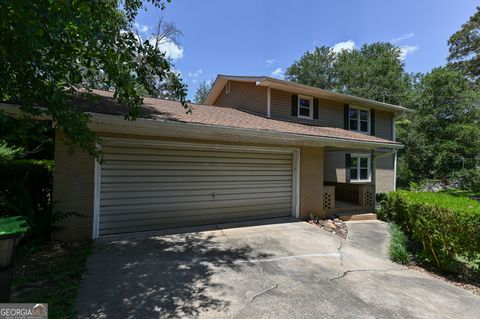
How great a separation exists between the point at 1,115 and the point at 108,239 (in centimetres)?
313

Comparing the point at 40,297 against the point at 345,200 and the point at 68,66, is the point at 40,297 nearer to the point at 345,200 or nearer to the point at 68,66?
the point at 68,66

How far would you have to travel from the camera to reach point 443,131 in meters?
17.4

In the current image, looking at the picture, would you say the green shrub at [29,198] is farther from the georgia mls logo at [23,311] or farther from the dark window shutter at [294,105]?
the dark window shutter at [294,105]

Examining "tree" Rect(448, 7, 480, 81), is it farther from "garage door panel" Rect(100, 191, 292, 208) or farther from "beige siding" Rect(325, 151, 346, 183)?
"garage door panel" Rect(100, 191, 292, 208)

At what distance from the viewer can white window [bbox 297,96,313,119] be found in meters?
11.3

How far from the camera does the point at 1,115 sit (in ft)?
11.3

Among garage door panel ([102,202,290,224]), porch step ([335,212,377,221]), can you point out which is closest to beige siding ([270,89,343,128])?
garage door panel ([102,202,290,224])

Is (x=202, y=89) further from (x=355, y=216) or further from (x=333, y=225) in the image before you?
(x=333, y=225)

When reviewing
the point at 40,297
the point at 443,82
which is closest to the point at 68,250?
the point at 40,297

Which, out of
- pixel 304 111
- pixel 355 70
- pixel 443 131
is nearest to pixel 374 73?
pixel 355 70

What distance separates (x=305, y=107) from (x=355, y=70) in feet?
71.3

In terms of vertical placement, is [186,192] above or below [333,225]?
above

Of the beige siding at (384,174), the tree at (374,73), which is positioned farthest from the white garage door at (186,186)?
the tree at (374,73)

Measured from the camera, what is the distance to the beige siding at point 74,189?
198 inches
